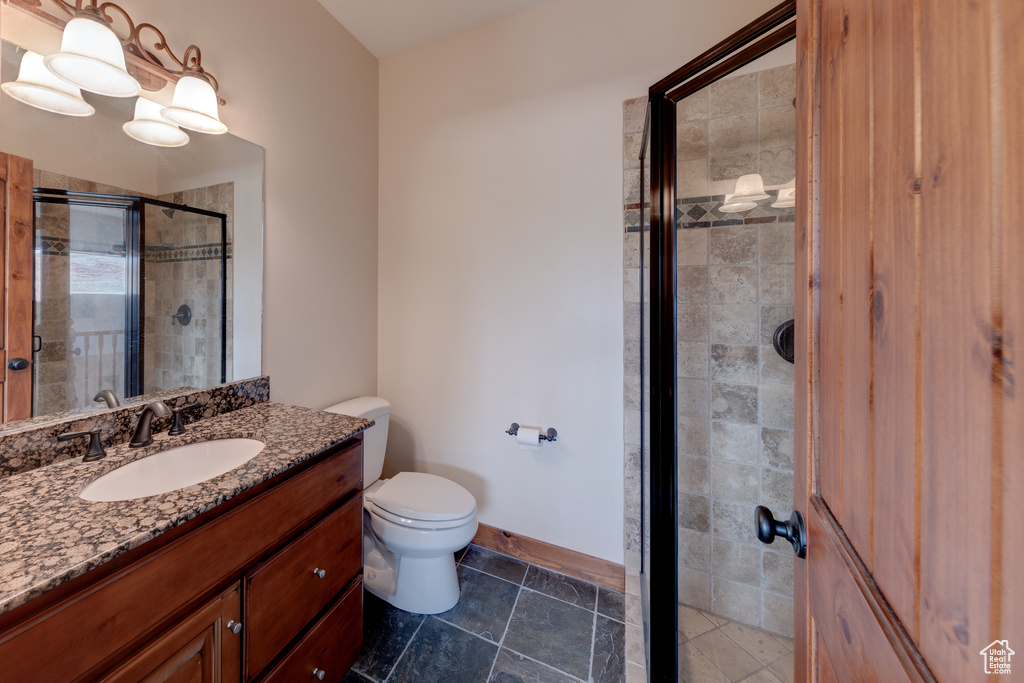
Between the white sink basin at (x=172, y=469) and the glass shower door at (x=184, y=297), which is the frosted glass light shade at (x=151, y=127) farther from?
the white sink basin at (x=172, y=469)

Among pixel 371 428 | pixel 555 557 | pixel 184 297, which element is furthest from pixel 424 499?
pixel 184 297

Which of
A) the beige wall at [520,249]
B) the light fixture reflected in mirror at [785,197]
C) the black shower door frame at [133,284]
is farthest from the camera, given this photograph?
the beige wall at [520,249]

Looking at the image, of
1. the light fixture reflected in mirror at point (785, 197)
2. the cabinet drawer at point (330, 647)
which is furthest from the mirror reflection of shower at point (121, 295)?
the light fixture reflected in mirror at point (785, 197)

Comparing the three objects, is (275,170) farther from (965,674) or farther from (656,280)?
(965,674)

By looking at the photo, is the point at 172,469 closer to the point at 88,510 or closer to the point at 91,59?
the point at 88,510

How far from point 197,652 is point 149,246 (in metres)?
1.11

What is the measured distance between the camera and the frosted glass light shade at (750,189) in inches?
49.3

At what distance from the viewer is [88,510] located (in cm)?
72

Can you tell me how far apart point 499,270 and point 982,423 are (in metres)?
1.63

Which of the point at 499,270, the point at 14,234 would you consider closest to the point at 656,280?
the point at 499,270

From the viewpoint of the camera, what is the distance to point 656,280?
3.81ft

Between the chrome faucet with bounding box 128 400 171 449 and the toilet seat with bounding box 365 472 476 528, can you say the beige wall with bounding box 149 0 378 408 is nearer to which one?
the chrome faucet with bounding box 128 400 171 449

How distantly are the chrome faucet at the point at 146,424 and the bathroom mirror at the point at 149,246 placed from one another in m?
0.13

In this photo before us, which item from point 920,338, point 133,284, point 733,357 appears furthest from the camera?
point 733,357
